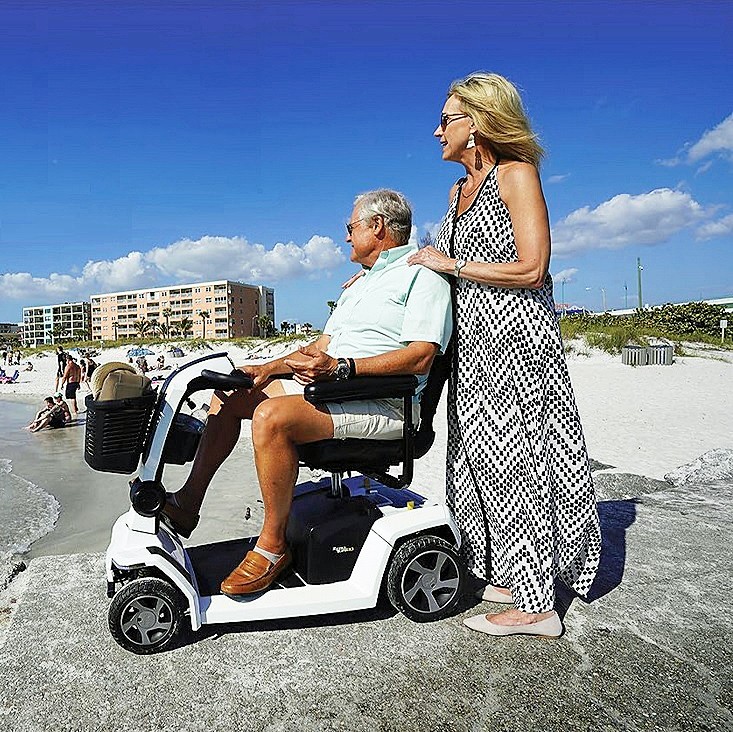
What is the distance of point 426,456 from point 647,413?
649cm

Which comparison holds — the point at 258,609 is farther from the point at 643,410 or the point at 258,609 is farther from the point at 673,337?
the point at 673,337

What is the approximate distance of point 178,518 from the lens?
3.06 meters

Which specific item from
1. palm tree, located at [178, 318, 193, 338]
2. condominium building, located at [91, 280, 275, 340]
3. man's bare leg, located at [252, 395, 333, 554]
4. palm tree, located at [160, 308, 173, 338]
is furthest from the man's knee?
palm tree, located at [160, 308, 173, 338]

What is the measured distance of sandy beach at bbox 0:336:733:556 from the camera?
5.99m

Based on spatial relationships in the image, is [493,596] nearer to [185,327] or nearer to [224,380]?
[224,380]

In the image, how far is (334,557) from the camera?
9.61 ft

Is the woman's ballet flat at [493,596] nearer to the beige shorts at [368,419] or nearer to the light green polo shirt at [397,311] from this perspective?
the beige shorts at [368,419]

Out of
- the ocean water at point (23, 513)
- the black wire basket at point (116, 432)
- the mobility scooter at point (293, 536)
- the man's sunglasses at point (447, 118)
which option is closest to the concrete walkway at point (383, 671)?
the mobility scooter at point (293, 536)

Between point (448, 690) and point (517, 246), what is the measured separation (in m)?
1.82

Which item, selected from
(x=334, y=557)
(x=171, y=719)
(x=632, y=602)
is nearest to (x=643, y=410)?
(x=632, y=602)

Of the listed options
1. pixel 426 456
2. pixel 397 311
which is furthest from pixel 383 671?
pixel 426 456

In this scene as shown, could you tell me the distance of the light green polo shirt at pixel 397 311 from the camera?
2957mm

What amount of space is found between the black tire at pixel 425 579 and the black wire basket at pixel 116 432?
123 cm

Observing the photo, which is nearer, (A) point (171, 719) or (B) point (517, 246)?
(A) point (171, 719)
